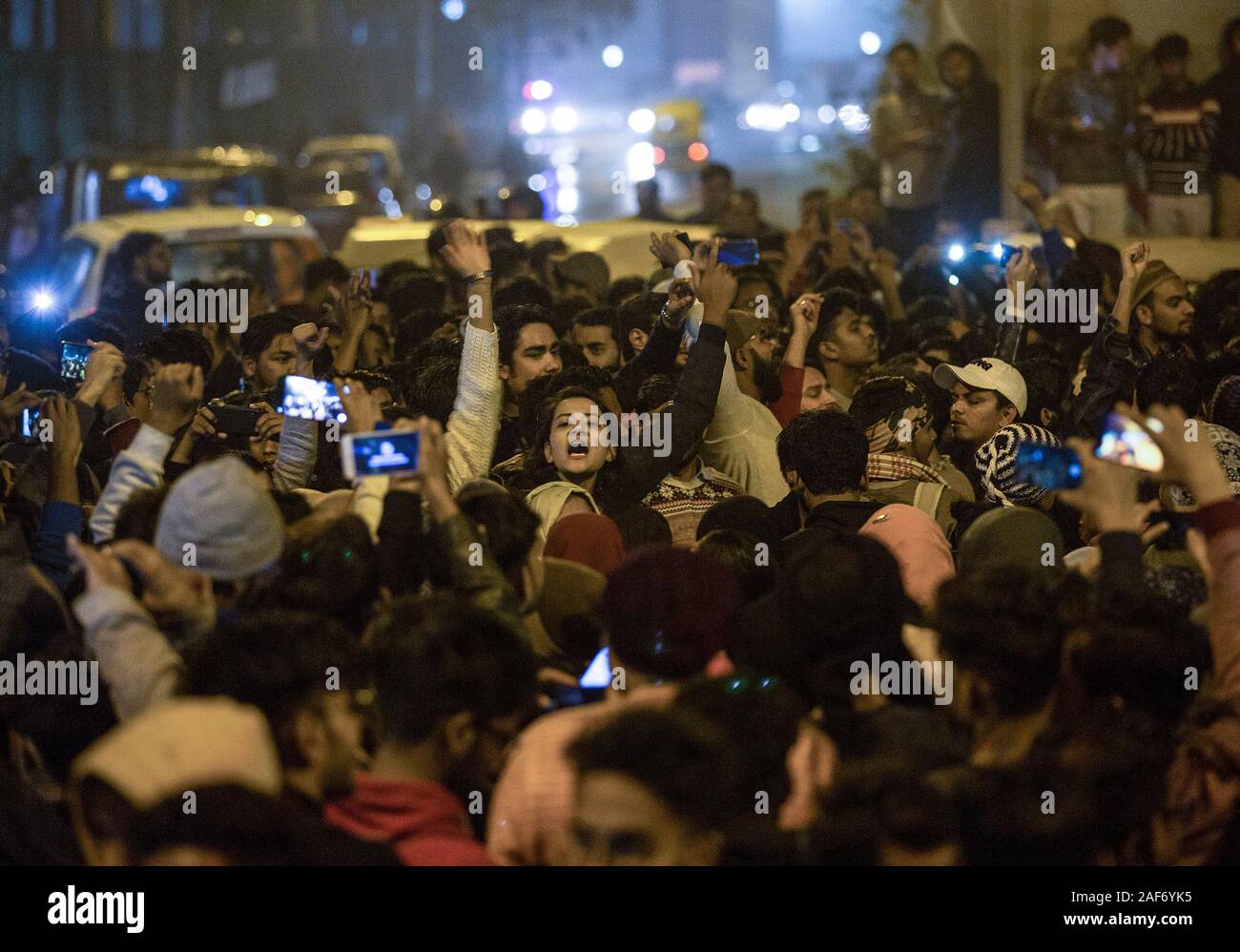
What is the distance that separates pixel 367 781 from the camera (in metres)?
3.51

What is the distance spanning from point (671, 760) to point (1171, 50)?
9.54 meters

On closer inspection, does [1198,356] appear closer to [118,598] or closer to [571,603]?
[571,603]

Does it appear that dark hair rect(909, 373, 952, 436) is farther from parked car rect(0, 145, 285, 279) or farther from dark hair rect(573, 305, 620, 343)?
parked car rect(0, 145, 285, 279)

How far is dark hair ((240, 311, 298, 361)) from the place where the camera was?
7422 millimetres

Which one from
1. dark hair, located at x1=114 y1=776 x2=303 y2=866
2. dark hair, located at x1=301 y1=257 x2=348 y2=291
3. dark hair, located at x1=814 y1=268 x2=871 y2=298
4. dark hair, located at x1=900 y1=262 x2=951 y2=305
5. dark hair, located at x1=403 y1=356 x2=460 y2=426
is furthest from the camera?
dark hair, located at x1=900 y1=262 x2=951 y2=305

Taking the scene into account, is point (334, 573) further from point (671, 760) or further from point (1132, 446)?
point (1132, 446)

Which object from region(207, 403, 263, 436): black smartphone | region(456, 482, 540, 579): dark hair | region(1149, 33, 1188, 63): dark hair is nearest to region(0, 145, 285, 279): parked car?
region(1149, 33, 1188, 63): dark hair

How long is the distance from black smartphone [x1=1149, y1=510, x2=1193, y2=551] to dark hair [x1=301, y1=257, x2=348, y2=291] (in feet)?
21.2

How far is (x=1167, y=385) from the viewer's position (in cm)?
652

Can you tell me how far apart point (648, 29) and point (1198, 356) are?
9197 centimetres

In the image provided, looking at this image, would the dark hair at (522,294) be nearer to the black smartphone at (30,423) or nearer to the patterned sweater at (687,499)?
the patterned sweater at (687,499)

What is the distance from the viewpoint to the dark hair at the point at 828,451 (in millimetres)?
5359

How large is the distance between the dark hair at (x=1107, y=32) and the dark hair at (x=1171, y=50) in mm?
742

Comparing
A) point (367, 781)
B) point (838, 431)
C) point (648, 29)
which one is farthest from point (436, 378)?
point (648, 29)
